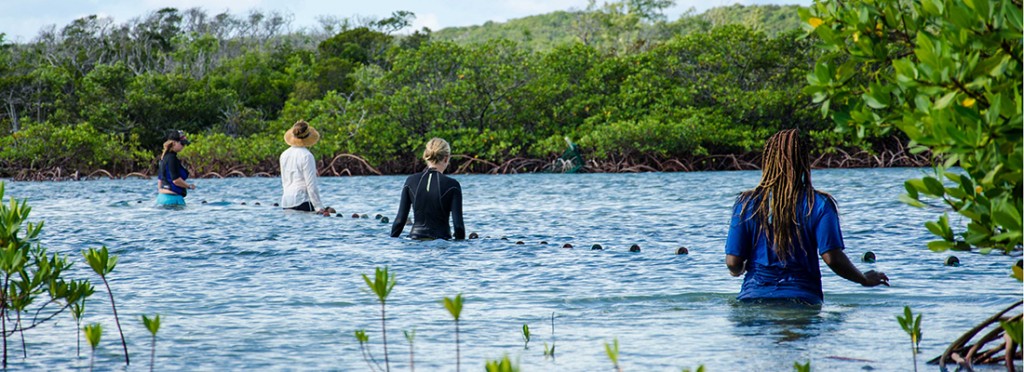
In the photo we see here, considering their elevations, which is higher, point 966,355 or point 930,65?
point 930,65

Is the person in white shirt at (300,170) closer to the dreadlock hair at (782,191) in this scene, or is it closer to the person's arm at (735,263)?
the person's arm at (735,263)

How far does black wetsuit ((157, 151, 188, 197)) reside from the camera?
16695 millimetres

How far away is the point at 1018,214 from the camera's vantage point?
3.61 meters

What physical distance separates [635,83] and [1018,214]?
139ft

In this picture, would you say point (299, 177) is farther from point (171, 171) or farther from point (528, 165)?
point (528, 165)

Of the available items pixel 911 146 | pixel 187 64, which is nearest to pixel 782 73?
pixel 187 64

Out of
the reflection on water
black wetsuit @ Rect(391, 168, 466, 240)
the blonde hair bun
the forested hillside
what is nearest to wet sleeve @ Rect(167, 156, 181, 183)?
black wetsuit @ Rect(391, 168, 466, 240)

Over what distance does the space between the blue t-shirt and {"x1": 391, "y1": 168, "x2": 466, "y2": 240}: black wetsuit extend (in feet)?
15.5

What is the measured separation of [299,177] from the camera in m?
15.6

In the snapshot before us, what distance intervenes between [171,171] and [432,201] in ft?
22.1

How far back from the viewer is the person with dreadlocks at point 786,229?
21.4 feet

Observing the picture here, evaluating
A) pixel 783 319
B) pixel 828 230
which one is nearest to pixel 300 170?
pixel 783 319

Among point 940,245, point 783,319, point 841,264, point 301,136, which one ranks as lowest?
point 783,319

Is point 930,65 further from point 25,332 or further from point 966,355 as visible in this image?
point 25,332
